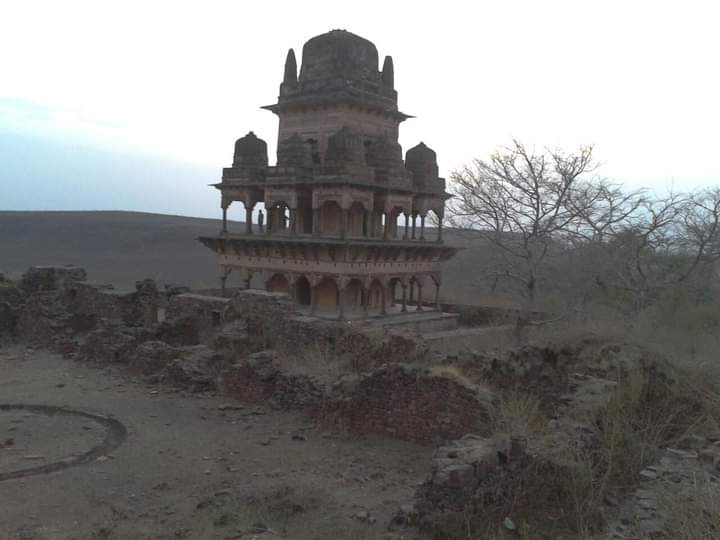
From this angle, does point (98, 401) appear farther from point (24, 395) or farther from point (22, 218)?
point (22, 218)

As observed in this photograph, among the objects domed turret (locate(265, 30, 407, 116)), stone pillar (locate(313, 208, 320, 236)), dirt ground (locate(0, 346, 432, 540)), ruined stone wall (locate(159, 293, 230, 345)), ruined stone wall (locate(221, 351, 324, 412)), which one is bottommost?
dirt ground (locate(0, 346, 432, 540))

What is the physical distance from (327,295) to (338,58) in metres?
8.58

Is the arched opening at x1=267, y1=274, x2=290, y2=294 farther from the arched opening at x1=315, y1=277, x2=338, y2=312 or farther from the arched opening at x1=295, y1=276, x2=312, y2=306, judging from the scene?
the arched opening at x1=315, y1=277, x2=338, y2=312

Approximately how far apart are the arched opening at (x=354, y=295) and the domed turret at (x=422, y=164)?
15.5 ft

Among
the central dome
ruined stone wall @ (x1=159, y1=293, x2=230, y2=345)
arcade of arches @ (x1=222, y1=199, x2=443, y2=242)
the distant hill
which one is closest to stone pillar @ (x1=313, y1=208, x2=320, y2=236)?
arcade of arches @ (x1=222, y1=199, x2=443, y2=242)

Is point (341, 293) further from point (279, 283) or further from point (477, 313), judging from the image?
point (477, 313)

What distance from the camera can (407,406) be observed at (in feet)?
33.7

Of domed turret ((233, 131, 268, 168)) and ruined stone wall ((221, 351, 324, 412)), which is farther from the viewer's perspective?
domed turret ((233, 131, 268, 168))

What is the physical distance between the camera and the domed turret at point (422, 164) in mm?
24312

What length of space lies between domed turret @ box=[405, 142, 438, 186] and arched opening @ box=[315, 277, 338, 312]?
5275mm

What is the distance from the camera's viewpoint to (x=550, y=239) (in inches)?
786

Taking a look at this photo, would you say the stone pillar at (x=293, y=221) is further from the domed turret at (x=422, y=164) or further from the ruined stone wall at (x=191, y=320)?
the ruined stone wall at (x=191, y=320)

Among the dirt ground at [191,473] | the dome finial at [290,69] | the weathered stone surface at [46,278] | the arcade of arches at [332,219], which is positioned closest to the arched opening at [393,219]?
the arcade of arches at [332,219]

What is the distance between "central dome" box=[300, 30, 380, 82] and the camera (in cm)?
2309
